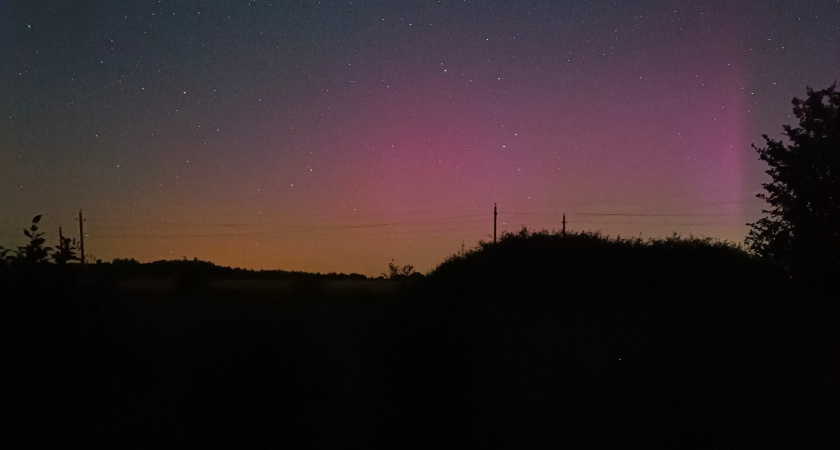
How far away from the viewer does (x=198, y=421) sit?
9367 mm

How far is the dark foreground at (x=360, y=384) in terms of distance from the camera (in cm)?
916

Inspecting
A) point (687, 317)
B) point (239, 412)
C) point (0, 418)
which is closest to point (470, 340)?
point (239, 412)

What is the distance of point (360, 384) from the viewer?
11938 mm

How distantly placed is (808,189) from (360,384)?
24.8 m

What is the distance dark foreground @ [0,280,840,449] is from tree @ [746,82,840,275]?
13503 mm

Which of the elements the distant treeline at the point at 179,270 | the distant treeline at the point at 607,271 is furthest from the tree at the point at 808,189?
the distant treeline at the point at 179,270

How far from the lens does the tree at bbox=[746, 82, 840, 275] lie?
28.2 meters

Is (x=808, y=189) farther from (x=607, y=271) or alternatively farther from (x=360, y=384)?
(x=360, y=384)

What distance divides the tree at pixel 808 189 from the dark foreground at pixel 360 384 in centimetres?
1350

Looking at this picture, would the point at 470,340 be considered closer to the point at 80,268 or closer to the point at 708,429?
the point at 708,429

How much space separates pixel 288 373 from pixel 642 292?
18216mm

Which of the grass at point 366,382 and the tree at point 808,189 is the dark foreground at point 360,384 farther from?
the tree at point 808,189

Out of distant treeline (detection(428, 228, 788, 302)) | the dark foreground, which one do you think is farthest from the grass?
distant treeline (detection(428, 228, 788, 302))

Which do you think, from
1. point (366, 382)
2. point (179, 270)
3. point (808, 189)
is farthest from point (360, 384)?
point (808, 189)
